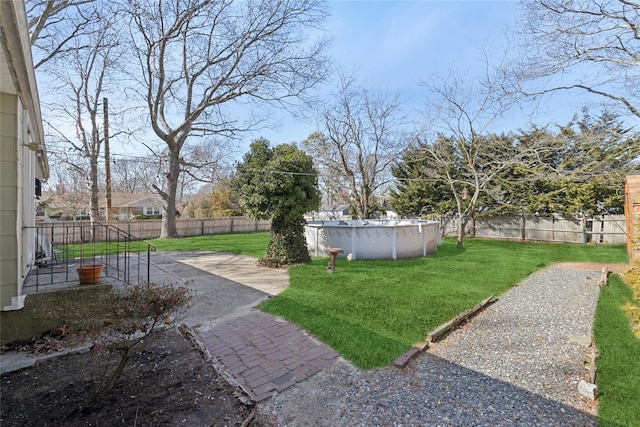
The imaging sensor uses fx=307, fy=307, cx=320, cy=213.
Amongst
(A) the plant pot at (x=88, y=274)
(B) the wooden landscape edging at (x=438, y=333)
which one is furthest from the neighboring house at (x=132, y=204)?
(B) the wooden landscape edging at (x=438, y=333)

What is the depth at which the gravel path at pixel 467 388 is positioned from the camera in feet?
8.87

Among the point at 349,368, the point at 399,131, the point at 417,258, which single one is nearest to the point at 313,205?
the point at 417,258

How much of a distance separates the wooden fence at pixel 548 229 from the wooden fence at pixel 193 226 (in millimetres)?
13568

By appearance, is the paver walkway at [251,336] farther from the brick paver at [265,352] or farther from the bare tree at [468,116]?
the bare tree at [468,116]

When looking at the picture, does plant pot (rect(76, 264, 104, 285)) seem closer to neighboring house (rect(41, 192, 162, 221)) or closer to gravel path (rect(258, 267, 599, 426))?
gravel path (rect(258, 267, 599, 426))

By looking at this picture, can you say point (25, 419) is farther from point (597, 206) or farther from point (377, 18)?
point (597, 206)

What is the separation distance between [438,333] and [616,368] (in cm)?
194

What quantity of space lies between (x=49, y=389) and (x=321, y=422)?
107 inches

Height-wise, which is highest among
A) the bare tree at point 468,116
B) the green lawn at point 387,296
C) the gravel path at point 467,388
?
the bare tree at point 468,116

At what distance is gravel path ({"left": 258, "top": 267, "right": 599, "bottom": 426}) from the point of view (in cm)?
271

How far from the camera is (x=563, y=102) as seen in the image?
34.9 ft

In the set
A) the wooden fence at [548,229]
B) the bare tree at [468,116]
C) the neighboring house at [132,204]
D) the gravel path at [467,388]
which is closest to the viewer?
the gravel path at [467,388]

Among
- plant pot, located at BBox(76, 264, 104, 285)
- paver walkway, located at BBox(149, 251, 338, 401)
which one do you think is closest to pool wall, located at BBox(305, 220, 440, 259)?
paver walkway, located at BBox(149, 251, 338, 401)

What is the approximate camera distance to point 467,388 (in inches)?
125
